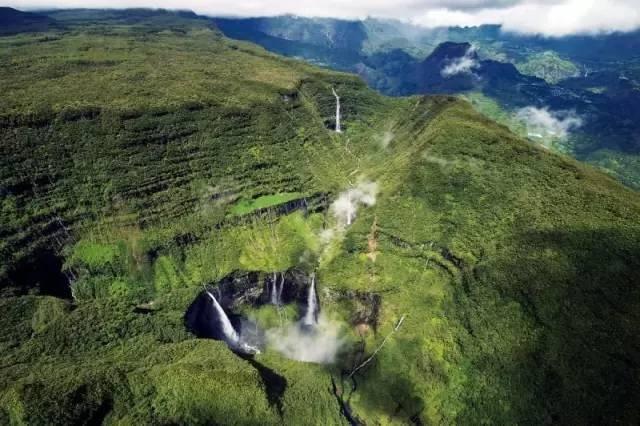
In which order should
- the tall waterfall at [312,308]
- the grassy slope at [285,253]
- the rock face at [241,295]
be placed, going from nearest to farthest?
the grassy slope at [285,253] → the rock face at [241,295] → the tall waterfall at [312,308]

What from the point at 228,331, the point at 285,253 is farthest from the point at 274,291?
the point at 228,331

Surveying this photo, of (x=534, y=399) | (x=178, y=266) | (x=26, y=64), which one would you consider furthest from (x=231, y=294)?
(x=26, y=64)

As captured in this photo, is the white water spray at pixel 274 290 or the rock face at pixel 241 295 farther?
the white water spray at pixel 274 290

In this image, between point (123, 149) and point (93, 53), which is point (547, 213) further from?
point (93, 53)

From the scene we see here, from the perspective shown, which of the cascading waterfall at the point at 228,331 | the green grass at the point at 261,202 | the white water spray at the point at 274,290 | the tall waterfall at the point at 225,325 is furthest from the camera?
the green grass at the point at 261,202

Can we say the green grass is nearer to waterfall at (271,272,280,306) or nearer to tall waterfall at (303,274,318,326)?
waterfall at (271,272,280,306)

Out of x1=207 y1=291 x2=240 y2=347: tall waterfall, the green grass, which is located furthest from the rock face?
the green grass

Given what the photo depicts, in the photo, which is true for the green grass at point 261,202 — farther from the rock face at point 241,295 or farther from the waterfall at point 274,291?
the waterfall at point 274,291

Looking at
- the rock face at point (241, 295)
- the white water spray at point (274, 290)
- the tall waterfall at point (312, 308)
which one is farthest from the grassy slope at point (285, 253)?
the tall waterfall at point (312, 308)
